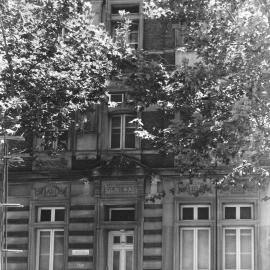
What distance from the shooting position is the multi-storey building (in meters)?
23.4

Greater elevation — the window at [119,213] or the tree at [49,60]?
the tree at [49,60]

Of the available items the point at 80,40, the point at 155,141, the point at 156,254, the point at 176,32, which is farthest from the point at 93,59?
the point at 156,254

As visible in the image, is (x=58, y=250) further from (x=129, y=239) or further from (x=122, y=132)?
(x=122, y=132)

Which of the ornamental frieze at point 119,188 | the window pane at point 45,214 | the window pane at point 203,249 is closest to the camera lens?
the window pane at point 203,249

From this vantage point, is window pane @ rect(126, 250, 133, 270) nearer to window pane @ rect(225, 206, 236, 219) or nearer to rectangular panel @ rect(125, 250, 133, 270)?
rectangular panel @ rect(125, 250, 133, 270)

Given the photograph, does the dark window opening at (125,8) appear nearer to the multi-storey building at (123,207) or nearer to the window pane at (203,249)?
the multi-storey building at (123,207)

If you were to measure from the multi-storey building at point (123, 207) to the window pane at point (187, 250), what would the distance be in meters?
0.03

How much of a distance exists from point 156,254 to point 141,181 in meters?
2.30

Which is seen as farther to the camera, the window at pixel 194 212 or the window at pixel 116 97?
the window at pixel 116 97

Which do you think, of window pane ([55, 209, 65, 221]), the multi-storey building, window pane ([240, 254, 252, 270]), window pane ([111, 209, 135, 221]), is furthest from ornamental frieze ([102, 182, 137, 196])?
window pane ([240, 254, 252, 270])

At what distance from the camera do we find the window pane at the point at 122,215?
24.3 metres

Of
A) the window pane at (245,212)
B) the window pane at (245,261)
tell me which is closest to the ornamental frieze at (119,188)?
the window pane at (245,212)

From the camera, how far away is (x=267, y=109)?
58.2ft

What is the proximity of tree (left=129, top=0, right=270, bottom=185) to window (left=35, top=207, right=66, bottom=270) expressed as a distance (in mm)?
6066
